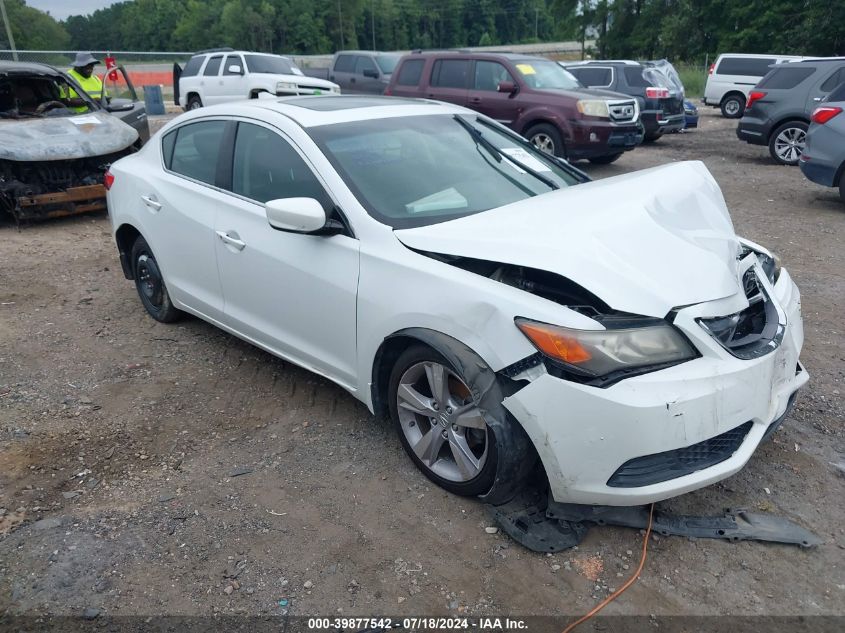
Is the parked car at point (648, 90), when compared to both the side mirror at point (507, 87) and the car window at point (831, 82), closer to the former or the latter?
the car window at point (831, 82)

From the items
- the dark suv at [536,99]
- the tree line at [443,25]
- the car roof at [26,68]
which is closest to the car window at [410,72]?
the dark suv at [536,99]

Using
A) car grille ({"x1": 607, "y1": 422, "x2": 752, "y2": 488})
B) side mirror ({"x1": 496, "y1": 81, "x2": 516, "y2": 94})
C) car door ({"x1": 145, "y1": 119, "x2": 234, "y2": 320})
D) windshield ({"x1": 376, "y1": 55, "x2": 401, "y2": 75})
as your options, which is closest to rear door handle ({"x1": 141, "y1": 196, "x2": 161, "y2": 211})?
car door ({"x1": 145, "y1": 119, "x2": 234, "y2": 320})

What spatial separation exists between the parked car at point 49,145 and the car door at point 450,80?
524 centimetres

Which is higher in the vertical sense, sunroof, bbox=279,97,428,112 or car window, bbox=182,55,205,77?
sunroof, bbox=279,97,428,112

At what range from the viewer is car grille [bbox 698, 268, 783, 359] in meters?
2.67

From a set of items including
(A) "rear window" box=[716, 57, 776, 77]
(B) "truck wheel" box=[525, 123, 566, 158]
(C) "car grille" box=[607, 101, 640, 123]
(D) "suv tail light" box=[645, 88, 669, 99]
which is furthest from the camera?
(A) "rear window" box=[716, 57, 776, 77]

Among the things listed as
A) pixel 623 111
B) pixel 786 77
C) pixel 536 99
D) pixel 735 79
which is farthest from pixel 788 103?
pixel 735 79

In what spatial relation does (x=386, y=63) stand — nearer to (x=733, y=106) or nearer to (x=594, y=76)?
(x=594, y=76)

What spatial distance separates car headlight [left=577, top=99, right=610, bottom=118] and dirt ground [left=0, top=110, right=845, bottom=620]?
6.32m

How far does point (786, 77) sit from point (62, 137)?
36.7ft

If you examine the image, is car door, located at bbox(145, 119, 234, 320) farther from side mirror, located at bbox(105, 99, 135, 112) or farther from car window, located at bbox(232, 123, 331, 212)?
side mirror, located at bbox(105, 99, 135, 112)

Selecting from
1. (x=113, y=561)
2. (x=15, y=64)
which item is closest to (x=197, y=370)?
(x=113, y=561)

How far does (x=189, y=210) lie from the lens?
421 centimetres

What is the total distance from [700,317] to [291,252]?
1.99 metres
